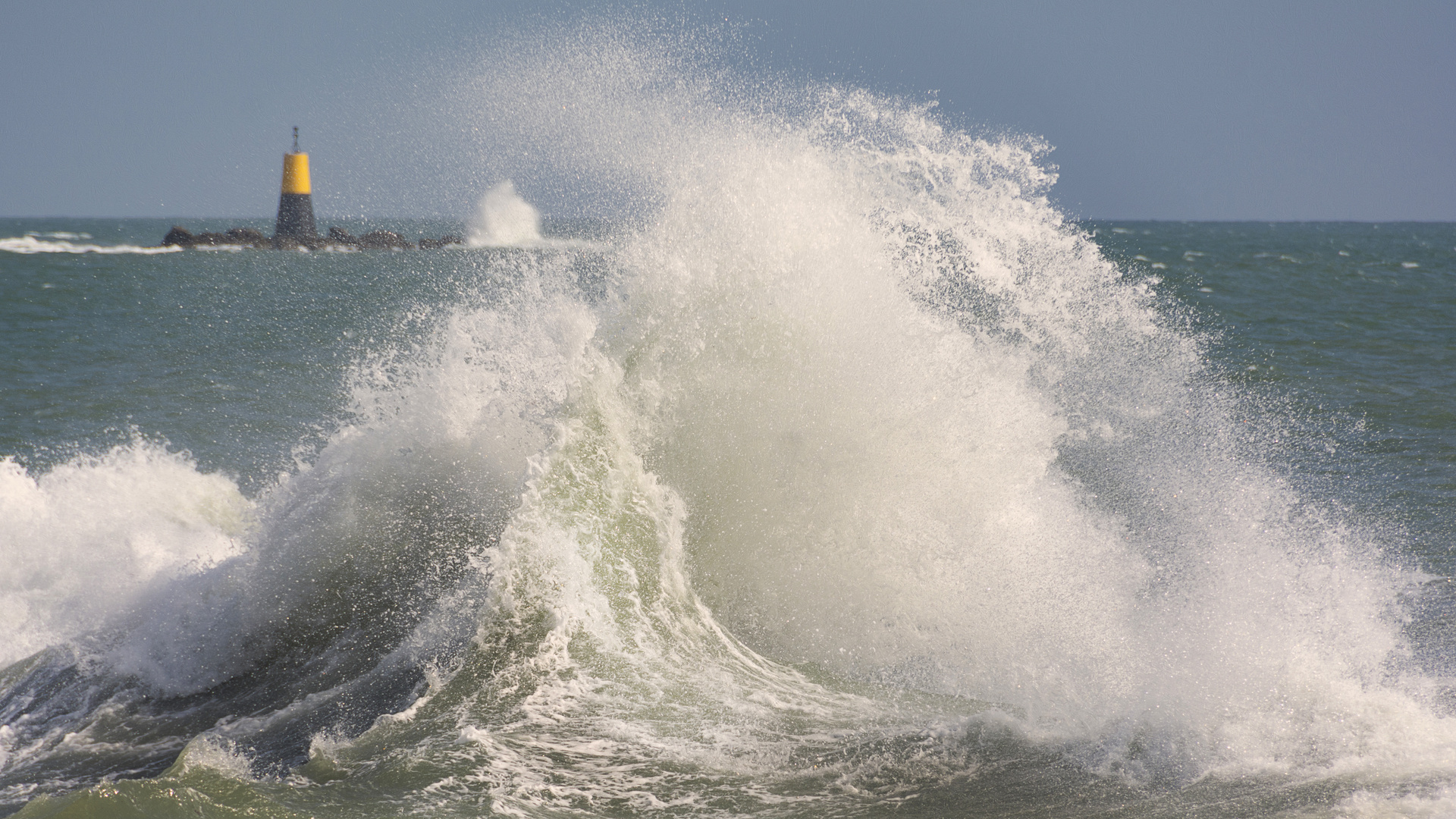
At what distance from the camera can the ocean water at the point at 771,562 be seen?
3.66 meters

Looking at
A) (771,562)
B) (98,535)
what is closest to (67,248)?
(98,535)

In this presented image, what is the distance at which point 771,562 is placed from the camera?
18.7 feet

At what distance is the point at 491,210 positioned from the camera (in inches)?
1813

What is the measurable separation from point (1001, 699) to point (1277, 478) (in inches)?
171

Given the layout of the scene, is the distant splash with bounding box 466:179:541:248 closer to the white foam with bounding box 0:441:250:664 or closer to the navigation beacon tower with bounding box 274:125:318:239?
the navigation beacon tower with bounding box 274:125:318:239

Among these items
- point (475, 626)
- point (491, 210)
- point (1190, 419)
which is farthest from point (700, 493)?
point (491, 210)

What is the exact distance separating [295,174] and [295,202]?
3.93 ft

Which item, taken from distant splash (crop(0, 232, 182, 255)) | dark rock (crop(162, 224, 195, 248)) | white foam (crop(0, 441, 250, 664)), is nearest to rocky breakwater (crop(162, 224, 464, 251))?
dark rock (crop(162, 224, 195, 248))

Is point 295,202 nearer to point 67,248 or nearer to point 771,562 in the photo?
point 67,248

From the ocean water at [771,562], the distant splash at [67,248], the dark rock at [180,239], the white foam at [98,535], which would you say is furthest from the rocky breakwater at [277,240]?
the white foam at [98,535]

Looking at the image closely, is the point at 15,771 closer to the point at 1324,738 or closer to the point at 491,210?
the point at 1324,738

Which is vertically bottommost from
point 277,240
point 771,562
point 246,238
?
point 771,562

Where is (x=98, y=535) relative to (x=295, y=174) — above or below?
below

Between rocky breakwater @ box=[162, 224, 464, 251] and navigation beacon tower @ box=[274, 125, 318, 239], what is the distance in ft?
0.62
